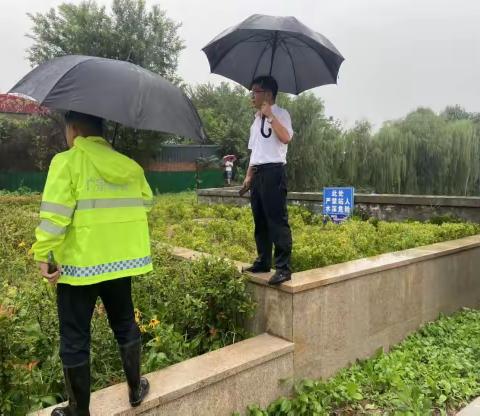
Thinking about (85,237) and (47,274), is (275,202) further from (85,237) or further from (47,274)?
(47,274)

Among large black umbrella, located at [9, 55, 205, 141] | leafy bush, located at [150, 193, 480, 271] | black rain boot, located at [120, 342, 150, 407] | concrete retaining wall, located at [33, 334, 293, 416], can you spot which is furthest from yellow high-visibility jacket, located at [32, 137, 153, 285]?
leafy bush, located at [150, 193, 480, 271]

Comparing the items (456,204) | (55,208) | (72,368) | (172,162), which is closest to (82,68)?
(55,208)

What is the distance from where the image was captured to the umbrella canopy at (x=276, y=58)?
335 cm

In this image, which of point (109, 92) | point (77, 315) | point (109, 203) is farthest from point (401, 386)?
point (109, 92)

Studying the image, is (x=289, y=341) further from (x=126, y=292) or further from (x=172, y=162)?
(x=172, y=162)

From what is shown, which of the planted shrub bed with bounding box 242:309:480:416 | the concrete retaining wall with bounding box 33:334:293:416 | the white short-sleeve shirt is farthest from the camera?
the white short-sleeve shirt

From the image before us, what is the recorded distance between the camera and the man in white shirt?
306cm

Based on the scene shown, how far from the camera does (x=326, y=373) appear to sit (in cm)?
340

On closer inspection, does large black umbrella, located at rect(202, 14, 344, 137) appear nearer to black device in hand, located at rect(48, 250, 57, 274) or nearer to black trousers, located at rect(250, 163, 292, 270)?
black trousers, located at rect(250, 163, 292, 270)

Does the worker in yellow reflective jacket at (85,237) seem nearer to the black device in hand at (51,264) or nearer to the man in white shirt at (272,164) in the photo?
the black device in hand at (51,264)

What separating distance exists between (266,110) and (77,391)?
6.65ft

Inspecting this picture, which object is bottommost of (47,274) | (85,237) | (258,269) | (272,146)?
(258,269)

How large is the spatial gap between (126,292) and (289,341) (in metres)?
1.37

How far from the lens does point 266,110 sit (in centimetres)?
302
